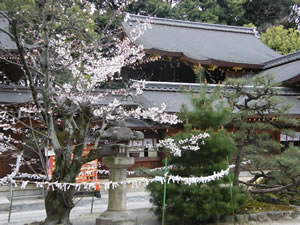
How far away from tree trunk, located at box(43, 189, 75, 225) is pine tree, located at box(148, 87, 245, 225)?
1.86 m

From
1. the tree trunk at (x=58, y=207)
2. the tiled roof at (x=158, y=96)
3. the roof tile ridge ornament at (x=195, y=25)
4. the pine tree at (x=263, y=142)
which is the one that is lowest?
the tree trunk at (x=58, y=207)

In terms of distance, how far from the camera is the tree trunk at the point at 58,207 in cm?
571

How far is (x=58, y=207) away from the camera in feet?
18.9

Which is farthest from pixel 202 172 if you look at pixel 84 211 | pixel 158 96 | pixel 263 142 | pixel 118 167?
pixel 158 96

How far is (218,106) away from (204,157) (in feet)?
3.97

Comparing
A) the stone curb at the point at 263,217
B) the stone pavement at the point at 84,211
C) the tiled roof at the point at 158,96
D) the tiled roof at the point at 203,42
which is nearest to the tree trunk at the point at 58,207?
the stone pavement at the point at 84,211

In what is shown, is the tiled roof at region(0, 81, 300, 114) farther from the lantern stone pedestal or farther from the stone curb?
the lantern stone pedestal

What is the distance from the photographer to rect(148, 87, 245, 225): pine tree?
20.9ft

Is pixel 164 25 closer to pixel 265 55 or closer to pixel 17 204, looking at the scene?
pixel 265 55

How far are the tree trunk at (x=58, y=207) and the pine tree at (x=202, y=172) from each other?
73.4 inches

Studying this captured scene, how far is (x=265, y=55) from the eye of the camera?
20375 millimetres

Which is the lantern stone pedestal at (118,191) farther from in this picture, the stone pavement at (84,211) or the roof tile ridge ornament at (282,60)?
the roof tile ridge ornament at (282,60)

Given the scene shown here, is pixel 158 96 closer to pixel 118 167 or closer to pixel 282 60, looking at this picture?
pixel 118 167

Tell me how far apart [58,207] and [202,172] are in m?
2.97
